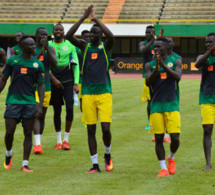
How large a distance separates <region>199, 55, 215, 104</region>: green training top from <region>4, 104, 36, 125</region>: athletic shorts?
271cm

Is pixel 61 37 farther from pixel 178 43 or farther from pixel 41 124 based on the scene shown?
pixel 178 43

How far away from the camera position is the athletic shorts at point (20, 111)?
8.06 metres

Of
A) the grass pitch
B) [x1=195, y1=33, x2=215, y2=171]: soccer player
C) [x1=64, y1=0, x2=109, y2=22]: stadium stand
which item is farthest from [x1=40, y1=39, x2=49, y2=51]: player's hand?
[x1=64, y1=0, x2=109, y2=22]: stadium stand

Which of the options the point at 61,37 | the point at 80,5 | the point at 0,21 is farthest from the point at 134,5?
the point at 61,37

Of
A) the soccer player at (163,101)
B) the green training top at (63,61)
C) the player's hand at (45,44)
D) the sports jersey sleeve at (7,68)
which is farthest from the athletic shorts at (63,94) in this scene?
the soccer player at (163,101)

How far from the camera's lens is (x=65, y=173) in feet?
26.9

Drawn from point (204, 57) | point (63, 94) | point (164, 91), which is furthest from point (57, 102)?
point (204, 57)

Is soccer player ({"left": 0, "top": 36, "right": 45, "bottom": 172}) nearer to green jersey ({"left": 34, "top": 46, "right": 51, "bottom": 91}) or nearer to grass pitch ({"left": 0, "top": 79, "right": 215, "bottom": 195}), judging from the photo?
grass pitch ({"left": 0, "top": 79, "right": 215, "bottom": 195})

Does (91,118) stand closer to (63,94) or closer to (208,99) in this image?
(208,99)

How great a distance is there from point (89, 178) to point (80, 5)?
49580 mm

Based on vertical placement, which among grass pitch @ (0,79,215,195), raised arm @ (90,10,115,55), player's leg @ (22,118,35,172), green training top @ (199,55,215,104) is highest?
raised arm @ (90,10,115,55)

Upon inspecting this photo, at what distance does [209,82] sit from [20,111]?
9.83ft

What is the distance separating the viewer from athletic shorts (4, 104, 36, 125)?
26.5 ft

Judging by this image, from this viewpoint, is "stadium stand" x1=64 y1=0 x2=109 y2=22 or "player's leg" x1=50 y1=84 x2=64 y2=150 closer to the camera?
"player's leg" x1=50 y1=84 x2=64 y2=150
